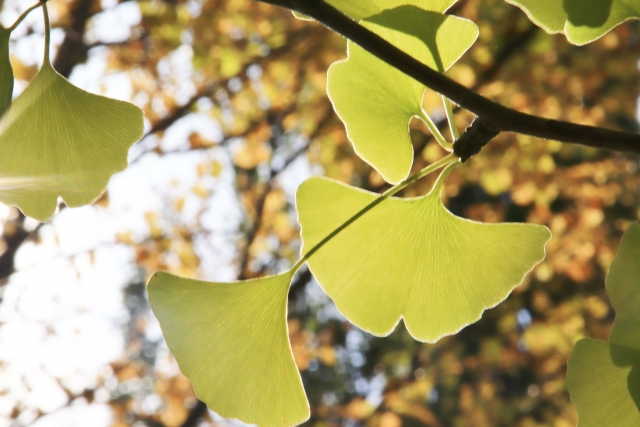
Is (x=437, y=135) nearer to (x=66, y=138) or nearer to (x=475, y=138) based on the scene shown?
(x=475, y=138)

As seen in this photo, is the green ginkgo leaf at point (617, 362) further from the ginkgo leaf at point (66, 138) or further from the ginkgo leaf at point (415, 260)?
the ginkgo leaf at point (66, 138)

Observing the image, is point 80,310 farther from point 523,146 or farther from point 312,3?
point 312,3

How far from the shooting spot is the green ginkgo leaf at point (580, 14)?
11.7 inches

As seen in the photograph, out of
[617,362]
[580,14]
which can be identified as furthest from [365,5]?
[617,362]

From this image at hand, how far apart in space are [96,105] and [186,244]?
2.64 m

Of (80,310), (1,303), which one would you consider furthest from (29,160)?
(80,310)

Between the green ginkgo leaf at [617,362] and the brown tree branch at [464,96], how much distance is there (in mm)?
81

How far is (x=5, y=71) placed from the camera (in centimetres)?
26

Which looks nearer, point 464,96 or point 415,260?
point 464,96

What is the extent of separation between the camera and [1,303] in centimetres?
247

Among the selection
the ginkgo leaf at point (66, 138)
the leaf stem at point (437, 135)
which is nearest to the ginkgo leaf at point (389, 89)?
the leaf stem at point (437, 135)

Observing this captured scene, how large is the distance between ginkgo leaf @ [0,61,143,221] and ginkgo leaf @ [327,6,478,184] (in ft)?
0.41

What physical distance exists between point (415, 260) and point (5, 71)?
25 centimetres

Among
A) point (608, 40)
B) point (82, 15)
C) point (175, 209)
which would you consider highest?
point (82, 15)
